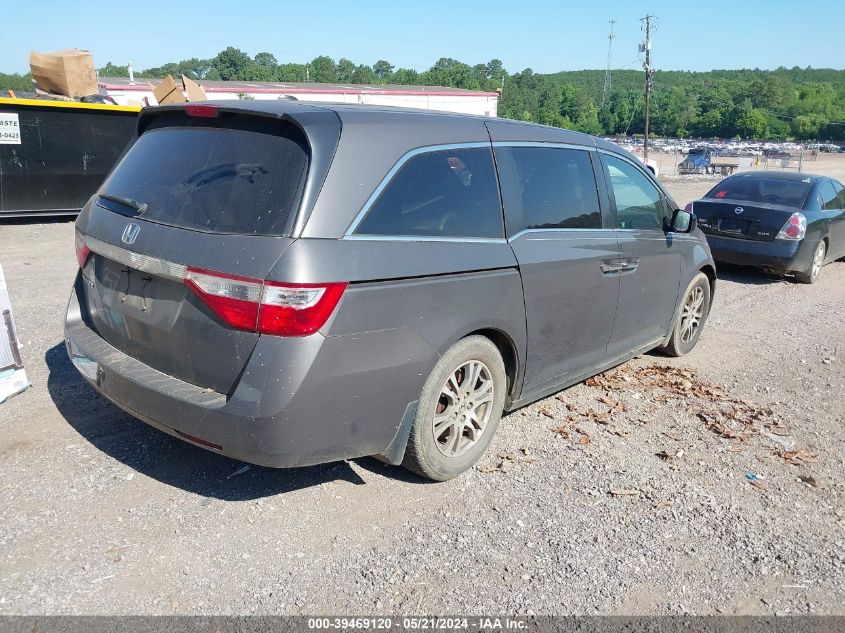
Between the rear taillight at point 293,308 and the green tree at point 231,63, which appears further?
the green tree at point 231,63

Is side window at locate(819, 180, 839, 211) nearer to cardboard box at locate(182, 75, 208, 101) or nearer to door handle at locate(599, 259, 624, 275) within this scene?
door handle at locate(599, 259, 624, 275)

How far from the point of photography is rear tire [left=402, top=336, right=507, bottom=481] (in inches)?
135

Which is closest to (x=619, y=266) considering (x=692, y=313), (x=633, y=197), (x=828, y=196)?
(x=633, y=197)

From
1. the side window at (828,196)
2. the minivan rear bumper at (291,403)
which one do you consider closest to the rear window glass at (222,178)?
the minivan rear bumper at (291,403)

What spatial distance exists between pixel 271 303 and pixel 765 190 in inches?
364

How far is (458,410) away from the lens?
3697mm

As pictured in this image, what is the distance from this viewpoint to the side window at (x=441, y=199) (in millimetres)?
3218

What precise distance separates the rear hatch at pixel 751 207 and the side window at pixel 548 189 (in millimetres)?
5703

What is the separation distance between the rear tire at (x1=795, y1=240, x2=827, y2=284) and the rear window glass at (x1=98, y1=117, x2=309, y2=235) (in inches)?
343

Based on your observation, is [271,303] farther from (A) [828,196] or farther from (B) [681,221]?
(A) [828,196]

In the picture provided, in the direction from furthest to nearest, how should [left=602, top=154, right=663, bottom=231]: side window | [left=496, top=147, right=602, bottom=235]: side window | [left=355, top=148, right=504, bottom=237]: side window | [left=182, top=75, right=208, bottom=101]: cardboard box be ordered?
[left=182, top=75, right=208, bottom=101]: cardboard box, [left=602, top=154, right=663, bottom=231]: side window, [left=496, top=147, right=602, bottom=235]: side window, [left=355, top=148, right=504, bottom=237]: side window

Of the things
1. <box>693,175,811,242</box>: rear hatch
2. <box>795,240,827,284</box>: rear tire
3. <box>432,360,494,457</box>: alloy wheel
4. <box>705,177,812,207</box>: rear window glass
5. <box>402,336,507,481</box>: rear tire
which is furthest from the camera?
<box>705,177,812,207</box>: rear window glass

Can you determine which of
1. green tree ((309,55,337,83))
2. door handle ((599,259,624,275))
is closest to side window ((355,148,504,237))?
door handle ((599,259,624,275))

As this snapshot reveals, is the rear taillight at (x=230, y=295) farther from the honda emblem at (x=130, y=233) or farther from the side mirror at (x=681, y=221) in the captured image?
the side mirror at (x=681, y=221)
